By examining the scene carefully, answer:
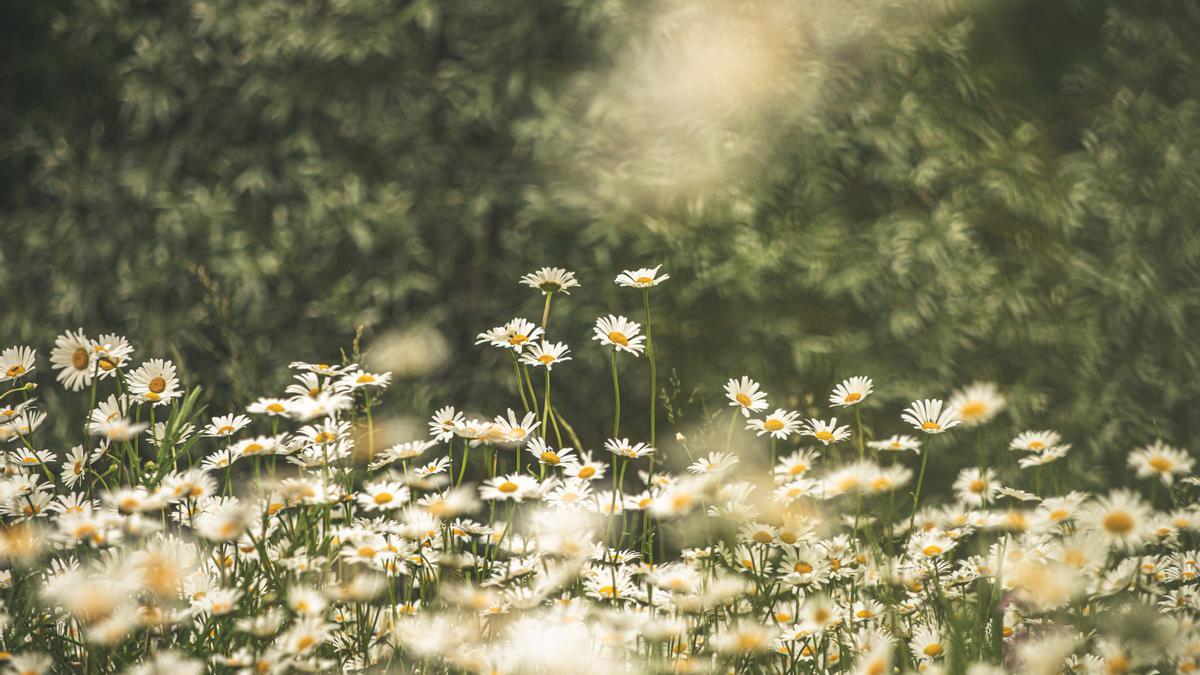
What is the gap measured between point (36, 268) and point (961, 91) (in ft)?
9.76

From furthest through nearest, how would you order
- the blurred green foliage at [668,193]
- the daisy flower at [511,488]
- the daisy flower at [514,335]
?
the blurred green foliage at [668,193], the daisy flower at [514,335], the daisy flower at [511,488]

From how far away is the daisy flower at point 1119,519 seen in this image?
90cm

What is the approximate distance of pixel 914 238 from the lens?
278cm

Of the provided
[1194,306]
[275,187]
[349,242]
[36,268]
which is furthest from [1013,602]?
[36,268]

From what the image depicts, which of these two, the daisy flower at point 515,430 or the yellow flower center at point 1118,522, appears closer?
the yellow flower center at point 1118,522

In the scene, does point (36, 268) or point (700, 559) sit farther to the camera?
Result: point (36, 268)

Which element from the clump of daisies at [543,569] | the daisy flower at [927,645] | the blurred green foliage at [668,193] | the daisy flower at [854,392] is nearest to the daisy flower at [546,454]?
the clump of daisies at [543,569]

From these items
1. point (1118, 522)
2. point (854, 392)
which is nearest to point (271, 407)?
→ point (854, 392)

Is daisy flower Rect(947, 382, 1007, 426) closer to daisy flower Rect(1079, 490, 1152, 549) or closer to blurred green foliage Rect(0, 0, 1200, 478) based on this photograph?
daisy flower Rect(1079, 490, 1152, 549)

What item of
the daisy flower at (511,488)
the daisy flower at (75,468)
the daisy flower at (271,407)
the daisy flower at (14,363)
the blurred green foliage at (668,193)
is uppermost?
the blurred green foliage at (668,193)

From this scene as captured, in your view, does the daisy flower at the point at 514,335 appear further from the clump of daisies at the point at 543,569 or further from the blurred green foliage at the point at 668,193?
the blurred green foliage at the point at 668,193

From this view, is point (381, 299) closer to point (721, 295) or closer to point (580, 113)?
point (580, 113)

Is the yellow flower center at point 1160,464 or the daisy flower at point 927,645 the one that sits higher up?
the yellow flower center at point 1160,464

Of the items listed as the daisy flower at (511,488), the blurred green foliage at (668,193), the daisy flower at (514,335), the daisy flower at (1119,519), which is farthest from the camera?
the blurred green foliage at (668,193)
